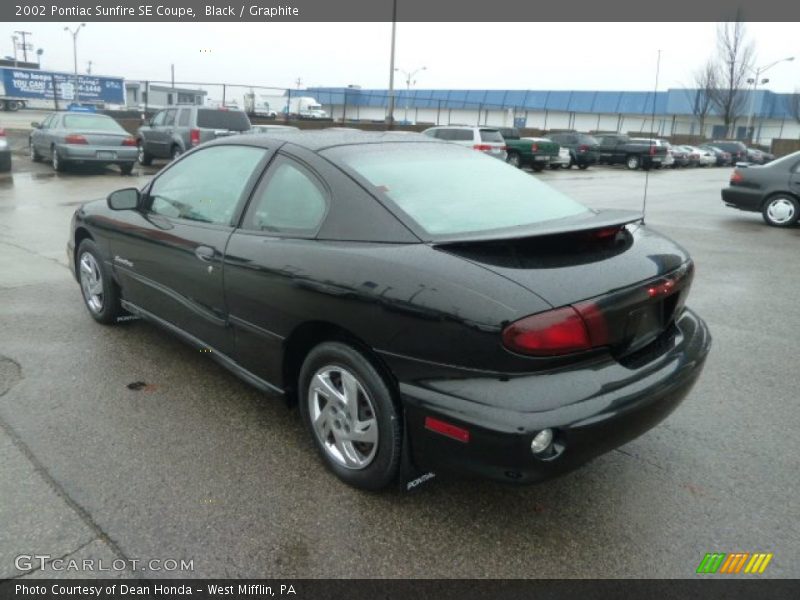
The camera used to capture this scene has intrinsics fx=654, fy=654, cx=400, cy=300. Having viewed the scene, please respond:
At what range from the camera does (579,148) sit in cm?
2861

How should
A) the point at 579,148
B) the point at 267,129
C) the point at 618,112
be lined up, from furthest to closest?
the point at 618,112 < the point at 579,148 < the point at 267,129

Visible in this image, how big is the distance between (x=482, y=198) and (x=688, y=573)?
1815 millimetres

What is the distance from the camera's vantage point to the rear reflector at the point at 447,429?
2328 mm

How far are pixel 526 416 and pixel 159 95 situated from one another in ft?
176

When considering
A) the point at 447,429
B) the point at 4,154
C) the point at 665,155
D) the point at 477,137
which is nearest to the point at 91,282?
the point at 447,429

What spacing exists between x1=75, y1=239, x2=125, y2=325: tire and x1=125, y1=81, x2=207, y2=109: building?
2947cm

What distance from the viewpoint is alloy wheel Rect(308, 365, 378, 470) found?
274cm

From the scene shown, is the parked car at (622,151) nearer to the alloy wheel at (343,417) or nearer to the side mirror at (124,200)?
the side mirror at (124,200)

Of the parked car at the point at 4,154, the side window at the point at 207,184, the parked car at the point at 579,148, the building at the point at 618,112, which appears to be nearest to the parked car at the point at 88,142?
the parked car at the point at 4,154

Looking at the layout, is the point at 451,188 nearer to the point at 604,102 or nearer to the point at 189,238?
the point at 189,238

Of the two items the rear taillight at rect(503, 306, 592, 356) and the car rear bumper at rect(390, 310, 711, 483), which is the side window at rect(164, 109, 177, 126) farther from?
the rear taillight at rect(503, 306, 592, 356)

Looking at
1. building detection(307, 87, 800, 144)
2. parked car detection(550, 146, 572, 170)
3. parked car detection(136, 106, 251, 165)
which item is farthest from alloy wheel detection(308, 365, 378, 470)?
building detection(307, 87, 800, 144)

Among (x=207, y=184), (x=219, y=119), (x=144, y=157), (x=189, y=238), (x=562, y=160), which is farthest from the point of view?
(x=562, y=160)

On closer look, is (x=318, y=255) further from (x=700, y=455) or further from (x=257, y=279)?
(x=700, y=455)
